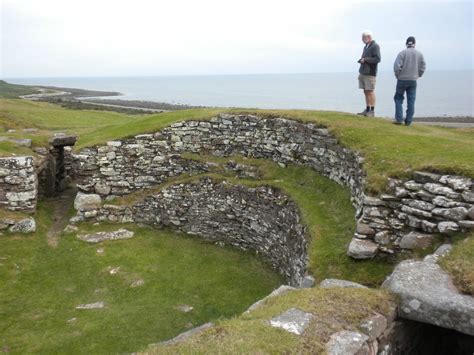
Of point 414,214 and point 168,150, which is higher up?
point 168,150

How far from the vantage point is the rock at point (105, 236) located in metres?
17.5

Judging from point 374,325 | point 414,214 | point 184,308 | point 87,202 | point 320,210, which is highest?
point 414,214

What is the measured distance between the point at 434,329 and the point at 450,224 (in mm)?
2433

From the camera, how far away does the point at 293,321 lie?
6.54 metres

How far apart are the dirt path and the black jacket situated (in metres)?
14.0

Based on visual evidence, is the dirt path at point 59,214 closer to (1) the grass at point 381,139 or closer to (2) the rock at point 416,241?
(1) the grass at point 381,139

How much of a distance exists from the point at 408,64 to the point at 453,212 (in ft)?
24.6

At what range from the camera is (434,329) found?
8281mm

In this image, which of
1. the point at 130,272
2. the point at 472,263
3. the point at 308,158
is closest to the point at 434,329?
the point at 472,263

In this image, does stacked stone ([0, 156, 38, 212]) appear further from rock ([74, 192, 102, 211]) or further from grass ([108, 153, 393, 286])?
grass ([108, 153, 393, 286])

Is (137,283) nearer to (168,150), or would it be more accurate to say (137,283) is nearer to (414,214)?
(168,150)

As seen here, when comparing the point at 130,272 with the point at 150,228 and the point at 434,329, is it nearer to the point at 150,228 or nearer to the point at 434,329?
the point at 150,228

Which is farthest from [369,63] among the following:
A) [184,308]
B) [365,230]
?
[184,308]

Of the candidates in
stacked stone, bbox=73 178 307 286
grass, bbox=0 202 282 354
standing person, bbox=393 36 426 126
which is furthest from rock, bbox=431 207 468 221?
standing person, bbox=393 36 426 126
